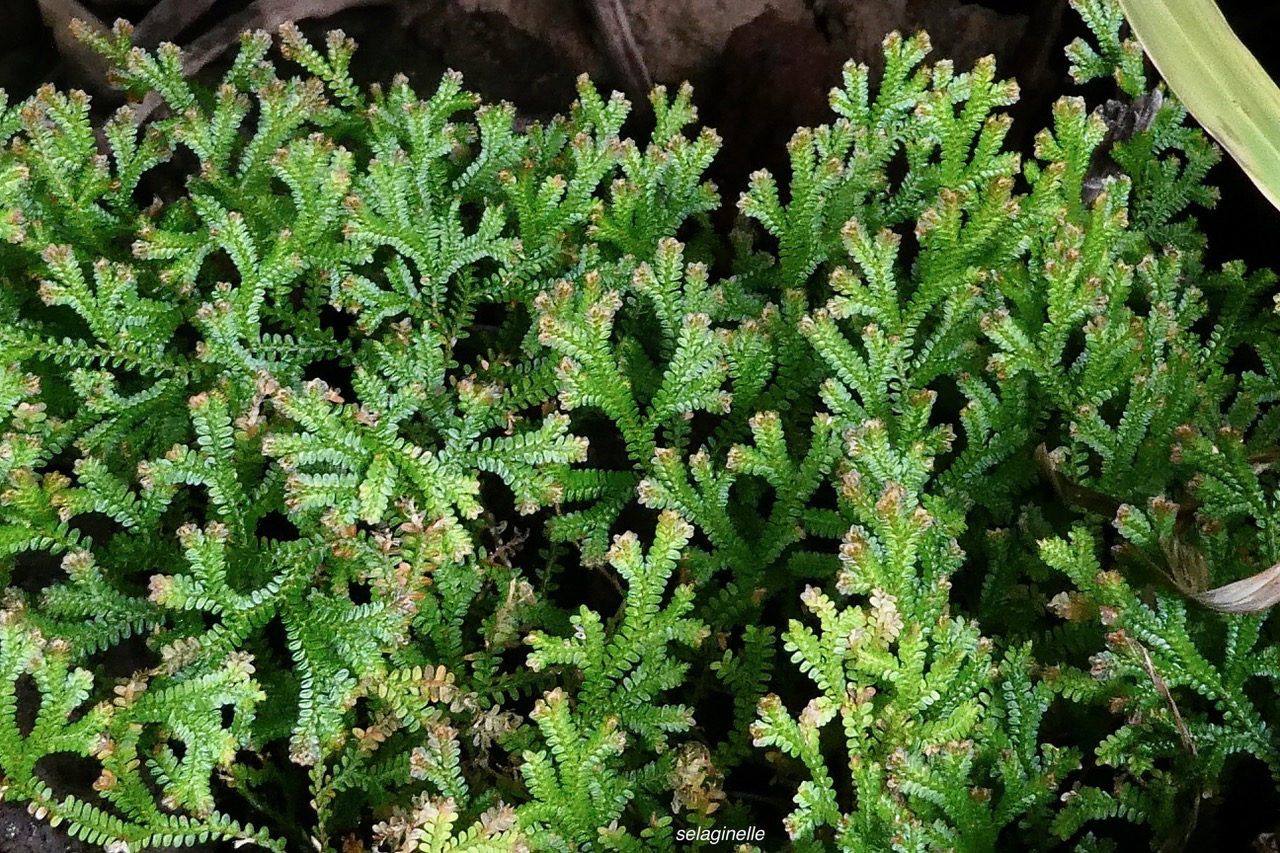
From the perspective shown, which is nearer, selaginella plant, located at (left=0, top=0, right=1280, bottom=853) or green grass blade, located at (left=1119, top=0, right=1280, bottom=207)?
selaginella plant, located at (left=0, top=0, right=1280, bottom=853)

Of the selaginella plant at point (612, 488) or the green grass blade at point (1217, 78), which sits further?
the green grass blade at point (1217, 78)

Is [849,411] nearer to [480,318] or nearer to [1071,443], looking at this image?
[1071,443]

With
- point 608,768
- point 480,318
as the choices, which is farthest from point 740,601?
point 480,318

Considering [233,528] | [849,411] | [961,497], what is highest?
[233,528]
